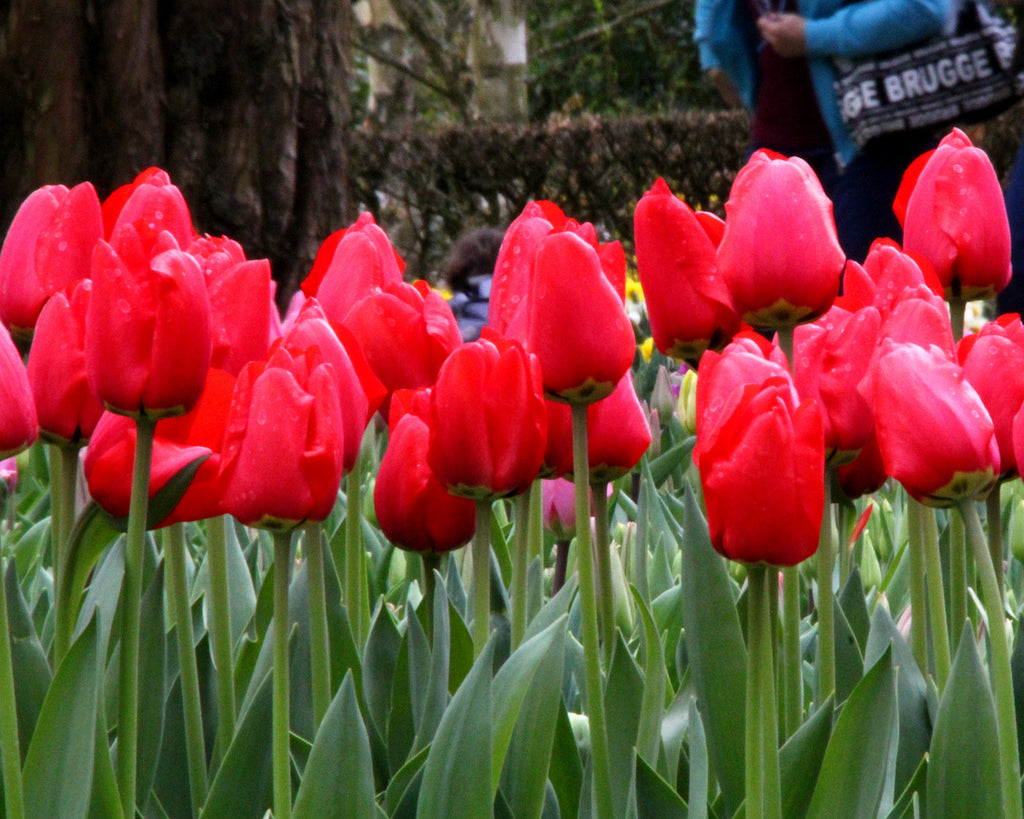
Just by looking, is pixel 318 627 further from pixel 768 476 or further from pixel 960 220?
pixel 960 220

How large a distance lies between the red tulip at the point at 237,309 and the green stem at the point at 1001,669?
457 millimetres

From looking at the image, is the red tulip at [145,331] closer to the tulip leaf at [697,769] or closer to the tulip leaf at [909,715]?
the tulip leaf at [697,769]

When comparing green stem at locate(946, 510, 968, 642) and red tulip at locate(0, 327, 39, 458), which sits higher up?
red tulip at locate(0, 327, 39, 458)

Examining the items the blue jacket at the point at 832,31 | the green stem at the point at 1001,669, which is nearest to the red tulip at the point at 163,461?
the green stem at the point at 1001,669

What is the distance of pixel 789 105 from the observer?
3.54m

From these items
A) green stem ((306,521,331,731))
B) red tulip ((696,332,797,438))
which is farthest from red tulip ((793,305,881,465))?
green stem ((306,521,331,731))

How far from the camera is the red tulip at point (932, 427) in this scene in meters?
0.71

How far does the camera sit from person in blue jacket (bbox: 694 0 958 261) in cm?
315

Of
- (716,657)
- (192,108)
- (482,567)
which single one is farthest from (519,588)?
(192,108)

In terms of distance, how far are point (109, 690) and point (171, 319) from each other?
0.41 m

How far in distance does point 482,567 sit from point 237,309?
23 centimetres

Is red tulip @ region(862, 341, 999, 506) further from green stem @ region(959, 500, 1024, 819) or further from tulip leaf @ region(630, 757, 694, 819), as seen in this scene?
tulip leaf @ region(630, 757, 694, 819)

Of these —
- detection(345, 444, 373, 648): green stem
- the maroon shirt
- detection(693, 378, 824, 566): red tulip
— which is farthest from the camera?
the maroon shirt

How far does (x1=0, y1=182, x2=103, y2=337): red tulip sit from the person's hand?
Result: 254 cm
